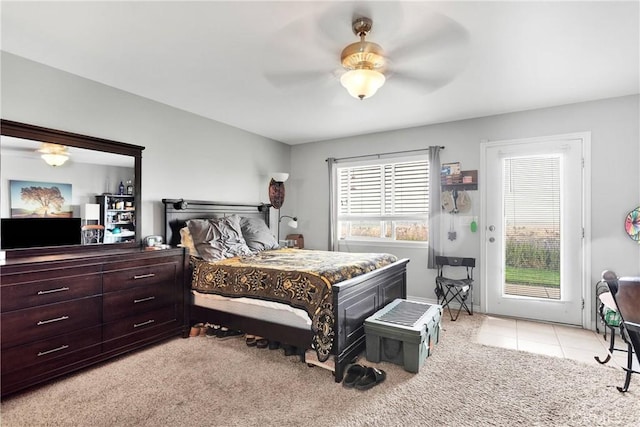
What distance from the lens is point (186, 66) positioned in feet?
9.03

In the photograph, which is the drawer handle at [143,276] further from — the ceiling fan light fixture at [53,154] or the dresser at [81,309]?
the ceiling fan light fixture at [53,154]

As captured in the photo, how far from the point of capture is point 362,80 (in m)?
2.34

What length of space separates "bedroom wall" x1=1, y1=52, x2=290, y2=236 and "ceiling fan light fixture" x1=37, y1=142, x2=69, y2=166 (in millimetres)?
185

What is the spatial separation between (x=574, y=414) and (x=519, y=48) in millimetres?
2529

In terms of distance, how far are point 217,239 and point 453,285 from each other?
2.80 meters

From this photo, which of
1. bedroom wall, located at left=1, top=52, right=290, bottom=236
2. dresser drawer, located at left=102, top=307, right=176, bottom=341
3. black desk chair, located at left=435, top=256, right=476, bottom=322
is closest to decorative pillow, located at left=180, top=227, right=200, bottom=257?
bedroom wall, located at left=1, top=52, right=290, bottom=236

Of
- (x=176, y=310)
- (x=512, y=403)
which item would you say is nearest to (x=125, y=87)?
(x=176, y=310)

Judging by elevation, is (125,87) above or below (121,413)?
above

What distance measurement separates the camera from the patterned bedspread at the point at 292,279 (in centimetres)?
241

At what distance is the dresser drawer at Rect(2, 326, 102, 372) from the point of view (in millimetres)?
2145

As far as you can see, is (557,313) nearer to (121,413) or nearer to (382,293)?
(382,293)

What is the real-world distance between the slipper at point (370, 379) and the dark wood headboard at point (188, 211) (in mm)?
2573

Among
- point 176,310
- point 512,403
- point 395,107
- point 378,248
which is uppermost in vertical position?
point 395,107

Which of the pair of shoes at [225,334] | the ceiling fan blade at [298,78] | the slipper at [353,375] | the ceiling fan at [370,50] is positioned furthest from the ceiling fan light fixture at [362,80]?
the pair of shoes at [225,334]
